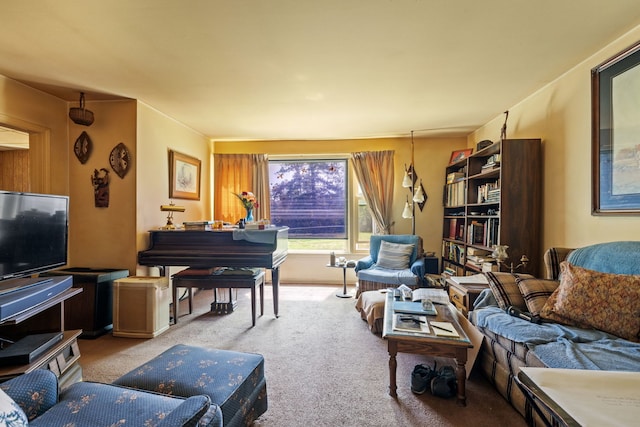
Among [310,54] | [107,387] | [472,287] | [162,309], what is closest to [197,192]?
[162,309]

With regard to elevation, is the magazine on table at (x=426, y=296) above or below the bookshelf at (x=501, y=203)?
below

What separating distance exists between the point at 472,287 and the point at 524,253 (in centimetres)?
67

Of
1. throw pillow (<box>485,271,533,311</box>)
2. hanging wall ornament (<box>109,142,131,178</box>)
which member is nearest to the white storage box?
hanging wall ornament (<box>109,142,131,178</box>)

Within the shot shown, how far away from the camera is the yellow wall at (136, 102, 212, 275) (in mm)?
3086

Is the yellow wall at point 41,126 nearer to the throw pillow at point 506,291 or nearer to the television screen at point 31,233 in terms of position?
the television screen at point 31,233

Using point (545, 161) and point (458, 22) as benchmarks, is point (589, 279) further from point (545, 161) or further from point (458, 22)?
point (458, 22)

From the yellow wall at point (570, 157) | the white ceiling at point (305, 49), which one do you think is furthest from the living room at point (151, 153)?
the white ceiling at point (305, 49)

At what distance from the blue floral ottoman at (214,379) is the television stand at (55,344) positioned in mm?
646

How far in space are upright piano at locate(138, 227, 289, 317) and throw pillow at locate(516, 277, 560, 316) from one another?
2.18 meters

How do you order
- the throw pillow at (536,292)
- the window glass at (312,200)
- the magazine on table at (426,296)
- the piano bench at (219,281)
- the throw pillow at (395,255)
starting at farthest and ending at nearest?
1. the window glass at (312,200)
2. the throw pillow at (395,255)
3. the piano bench at (219,281)
4. the magazine on table at (426,296)
5. the throw pillow at (536,292)

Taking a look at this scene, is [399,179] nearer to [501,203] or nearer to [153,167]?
[501,203]

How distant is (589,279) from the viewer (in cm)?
177

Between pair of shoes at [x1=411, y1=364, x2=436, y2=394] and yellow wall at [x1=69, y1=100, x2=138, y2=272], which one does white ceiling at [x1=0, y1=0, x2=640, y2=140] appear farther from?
pair of shoes at [x1=411, y1=364, x2=436, y2=394]

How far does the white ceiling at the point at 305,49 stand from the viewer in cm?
163
